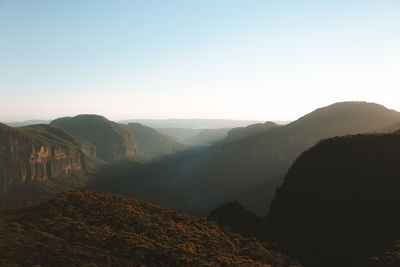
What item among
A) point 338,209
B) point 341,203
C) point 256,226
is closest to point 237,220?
point 256,226

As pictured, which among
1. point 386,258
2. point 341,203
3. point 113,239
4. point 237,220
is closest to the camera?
point 386,258

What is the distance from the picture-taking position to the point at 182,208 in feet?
589

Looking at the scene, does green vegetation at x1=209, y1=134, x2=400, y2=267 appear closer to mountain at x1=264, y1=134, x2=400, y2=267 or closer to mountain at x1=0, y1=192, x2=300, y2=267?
mountain at x1=264, y1=134, x2=400, y2=267

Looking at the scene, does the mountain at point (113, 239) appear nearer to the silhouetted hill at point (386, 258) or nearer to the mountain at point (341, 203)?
the mountain at point (341, 203)

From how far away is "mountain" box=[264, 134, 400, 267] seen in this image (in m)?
28.2

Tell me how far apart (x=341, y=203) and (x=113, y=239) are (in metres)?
35.4

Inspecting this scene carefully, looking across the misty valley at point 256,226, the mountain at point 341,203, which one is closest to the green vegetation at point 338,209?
the mountain at point 341,203

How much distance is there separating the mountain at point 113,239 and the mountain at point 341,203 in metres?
7.08

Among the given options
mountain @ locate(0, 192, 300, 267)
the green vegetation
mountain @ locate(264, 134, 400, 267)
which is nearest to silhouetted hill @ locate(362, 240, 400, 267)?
the green vegetation

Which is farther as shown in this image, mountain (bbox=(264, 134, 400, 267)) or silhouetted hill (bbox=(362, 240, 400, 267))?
mountain (bbox=(264, 134, 400, 267))

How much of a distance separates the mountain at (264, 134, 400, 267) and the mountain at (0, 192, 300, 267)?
23.2ft

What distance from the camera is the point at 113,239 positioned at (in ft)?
76.1

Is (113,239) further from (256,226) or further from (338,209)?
(338,209)

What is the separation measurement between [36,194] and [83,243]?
233 m
